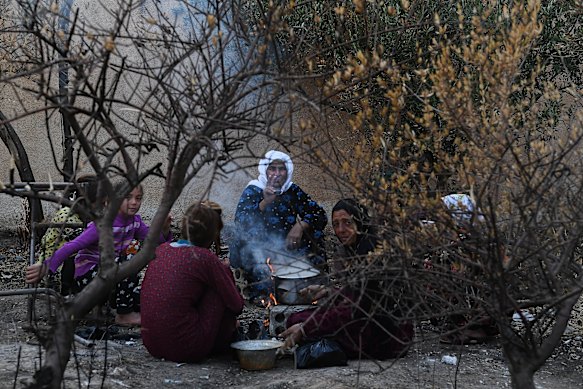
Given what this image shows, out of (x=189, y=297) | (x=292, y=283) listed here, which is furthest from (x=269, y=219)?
(x=189, y=297)

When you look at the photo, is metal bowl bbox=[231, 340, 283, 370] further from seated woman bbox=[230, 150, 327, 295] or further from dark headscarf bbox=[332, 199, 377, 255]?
seated woman bbox=[230, 150, 327, 295]

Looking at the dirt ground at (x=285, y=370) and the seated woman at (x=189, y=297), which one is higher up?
the seated woman at (x=189, y=297)

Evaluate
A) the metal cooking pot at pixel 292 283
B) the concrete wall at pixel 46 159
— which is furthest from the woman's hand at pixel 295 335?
the concrete wall at pixel 46 159

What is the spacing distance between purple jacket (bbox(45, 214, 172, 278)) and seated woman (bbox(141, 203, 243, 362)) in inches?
28.6

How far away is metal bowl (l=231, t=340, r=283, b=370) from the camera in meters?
5.64

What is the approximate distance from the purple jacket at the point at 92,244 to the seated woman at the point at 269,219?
943 mm

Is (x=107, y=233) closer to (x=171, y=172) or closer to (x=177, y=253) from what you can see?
(x=171, y=172)

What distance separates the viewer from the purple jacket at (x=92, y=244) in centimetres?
630

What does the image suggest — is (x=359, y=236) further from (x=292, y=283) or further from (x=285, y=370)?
(x=285, y=370)

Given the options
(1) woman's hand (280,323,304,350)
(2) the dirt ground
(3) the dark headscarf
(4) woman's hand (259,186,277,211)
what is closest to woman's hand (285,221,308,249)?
(4) woman's hand (259,186,277,211)

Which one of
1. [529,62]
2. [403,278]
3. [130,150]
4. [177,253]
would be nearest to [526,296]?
[403,278]

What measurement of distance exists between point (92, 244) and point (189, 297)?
1244mm

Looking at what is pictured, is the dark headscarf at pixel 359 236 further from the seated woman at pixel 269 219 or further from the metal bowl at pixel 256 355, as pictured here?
the seated woman at pixel 269 219

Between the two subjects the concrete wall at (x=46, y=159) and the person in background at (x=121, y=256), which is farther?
the concrete wall at (x=46, y=159)
